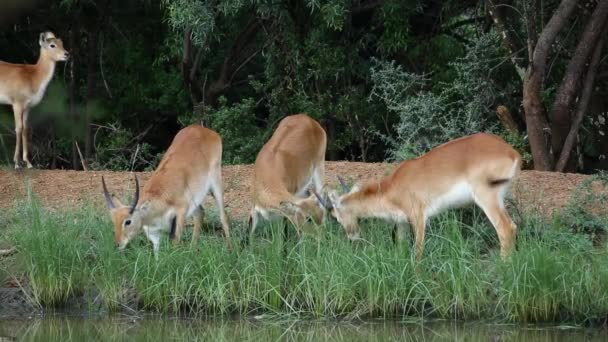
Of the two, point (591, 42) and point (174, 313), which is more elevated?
point (591, 42)

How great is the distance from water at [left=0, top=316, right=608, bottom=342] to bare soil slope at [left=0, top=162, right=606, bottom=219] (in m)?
2.14

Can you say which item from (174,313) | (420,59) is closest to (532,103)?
(420,59)

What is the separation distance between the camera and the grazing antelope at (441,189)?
10.4 metres

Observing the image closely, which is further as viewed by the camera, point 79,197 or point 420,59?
point 420,59

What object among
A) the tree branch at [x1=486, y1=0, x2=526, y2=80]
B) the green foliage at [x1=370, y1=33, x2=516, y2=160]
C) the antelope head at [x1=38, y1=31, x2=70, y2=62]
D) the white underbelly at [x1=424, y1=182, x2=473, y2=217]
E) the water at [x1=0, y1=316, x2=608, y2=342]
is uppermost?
the tree branch at [x1=486, y1=0, x2=526, y2=80]

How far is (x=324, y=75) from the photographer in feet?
53.3

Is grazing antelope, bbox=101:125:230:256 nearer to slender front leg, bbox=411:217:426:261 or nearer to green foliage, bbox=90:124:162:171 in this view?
slender front leg, bbox=411:217:426:261

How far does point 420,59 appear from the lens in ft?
55.0

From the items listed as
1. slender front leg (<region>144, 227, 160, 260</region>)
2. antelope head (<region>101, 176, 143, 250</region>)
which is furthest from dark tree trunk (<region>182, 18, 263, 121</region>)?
antelope head (<region>101, 176, 143, 250</region>)

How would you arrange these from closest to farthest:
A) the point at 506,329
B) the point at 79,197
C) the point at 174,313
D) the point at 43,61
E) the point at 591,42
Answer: the point at 506,329
the point at 174,313
the point at 79,197
the point at 591,42
the point at 43,61

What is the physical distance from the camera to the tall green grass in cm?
948

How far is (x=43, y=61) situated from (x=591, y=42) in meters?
6.74

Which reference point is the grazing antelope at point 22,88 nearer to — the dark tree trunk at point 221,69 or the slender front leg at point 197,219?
the dark tree trunk at point 221,69

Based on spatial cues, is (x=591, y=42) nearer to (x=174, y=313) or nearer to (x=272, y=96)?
(x=272, y=96)
